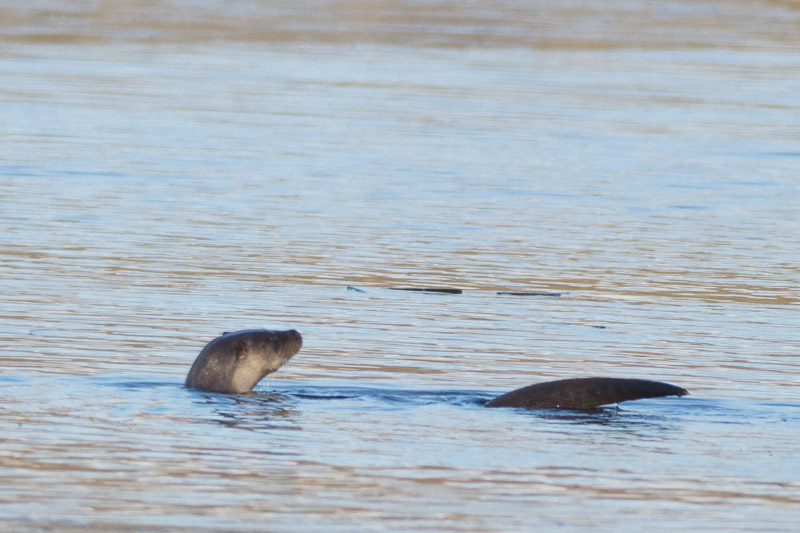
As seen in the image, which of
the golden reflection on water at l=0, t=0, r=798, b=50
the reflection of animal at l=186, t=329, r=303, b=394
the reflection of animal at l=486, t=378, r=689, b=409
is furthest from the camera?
the golden reflection on water at l=0, t=0, r=798, b=50

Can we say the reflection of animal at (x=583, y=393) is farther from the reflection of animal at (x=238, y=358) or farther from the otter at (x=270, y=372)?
the reflection of animal at (x=238, y=358)

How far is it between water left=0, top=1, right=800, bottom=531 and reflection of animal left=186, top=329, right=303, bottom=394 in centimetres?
11

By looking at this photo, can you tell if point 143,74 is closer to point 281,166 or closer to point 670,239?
point 281,166

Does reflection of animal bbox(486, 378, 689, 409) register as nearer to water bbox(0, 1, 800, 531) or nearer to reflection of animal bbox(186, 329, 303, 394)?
water bbox(0, 1, 800, 531)

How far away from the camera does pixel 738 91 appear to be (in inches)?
967

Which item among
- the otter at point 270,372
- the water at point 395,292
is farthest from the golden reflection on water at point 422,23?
the otter at point 270,372

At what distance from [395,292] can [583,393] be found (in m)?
3.41

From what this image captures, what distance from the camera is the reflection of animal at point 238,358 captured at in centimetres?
846

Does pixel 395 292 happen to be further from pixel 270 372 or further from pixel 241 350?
pixel 241 350

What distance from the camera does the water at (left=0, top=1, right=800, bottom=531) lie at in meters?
6.84

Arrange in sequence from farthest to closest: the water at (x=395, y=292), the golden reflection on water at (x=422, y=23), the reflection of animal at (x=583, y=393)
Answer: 1. the golden reflection on water at (x=422, y=23)
2. the reflection of animal at (x=583, y=393)
3. the water at (x=395, y=292)

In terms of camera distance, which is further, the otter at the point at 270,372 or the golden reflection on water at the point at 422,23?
the golden reflection on water at the point at 422,23

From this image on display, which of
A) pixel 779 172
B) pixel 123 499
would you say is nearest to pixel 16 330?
pixel 123 499

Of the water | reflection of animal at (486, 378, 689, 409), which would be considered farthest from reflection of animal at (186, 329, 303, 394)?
reflection of animal at (486, 378, 689, 409)
